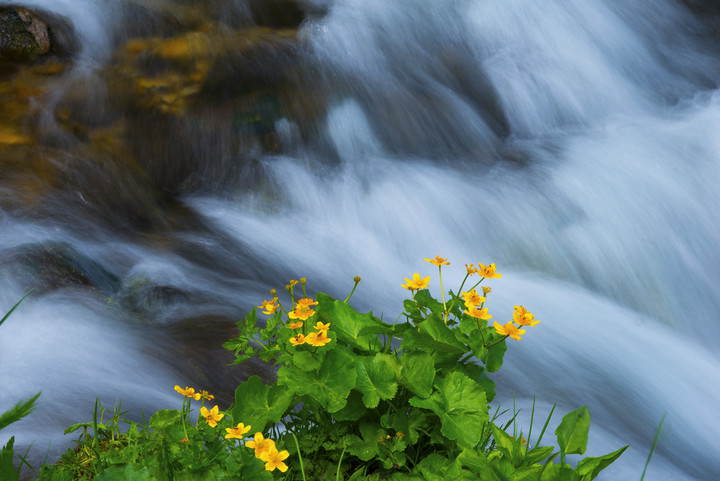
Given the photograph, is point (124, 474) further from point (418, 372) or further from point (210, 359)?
point (210, 359)

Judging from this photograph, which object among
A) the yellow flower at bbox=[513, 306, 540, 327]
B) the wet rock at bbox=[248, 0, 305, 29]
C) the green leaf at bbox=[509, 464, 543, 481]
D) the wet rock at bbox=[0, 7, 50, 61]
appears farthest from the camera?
the wet rock at bbox=[248, 0, 305, 29]

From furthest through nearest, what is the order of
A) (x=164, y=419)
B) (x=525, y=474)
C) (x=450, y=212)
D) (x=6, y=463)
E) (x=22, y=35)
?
(x=22, y=35) < (x=450, y=212) < (x=164, y=419) < (x=525, y=474) < (x=6, y=463)

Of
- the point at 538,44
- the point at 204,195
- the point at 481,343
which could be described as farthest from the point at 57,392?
the point at 538,44

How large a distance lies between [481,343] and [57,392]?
1870mm

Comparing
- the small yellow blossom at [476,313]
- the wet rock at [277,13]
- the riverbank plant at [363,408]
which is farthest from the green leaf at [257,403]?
the wet rock at [277,13]

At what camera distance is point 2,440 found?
2213 millimetres

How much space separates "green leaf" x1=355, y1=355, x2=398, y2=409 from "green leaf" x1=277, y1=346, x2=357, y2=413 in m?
0.04

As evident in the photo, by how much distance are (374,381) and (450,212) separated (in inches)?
123

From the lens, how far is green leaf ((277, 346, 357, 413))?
1.48m

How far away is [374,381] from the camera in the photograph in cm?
153

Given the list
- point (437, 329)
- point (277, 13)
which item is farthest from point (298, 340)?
point (277, 13)

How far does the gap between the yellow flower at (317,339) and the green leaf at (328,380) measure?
73 mm

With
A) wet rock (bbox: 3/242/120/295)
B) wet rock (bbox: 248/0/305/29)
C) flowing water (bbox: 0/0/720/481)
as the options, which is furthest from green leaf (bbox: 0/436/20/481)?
wet rock (bbox: 248/0/305/29)

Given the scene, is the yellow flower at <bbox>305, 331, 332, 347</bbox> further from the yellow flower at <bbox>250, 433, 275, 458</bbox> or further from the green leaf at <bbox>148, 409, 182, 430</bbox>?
the green leaf at <bbox>148, 409, 182, 430</bbox>
